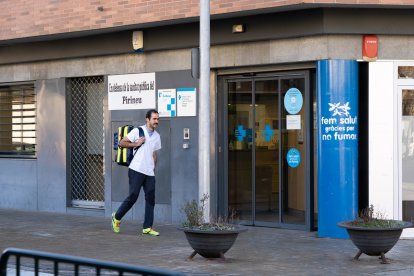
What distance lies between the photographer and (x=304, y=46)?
12414mm

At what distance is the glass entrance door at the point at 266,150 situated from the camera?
42.7 feet

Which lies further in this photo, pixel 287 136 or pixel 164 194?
pixel 164 194

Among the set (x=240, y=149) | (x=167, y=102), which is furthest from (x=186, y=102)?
(x=240, y=149)

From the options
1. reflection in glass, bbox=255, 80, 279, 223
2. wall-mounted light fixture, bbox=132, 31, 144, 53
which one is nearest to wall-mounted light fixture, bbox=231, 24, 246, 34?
reflection in glass, bbox=255, 80, 279, 223

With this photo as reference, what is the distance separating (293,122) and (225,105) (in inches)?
54.7

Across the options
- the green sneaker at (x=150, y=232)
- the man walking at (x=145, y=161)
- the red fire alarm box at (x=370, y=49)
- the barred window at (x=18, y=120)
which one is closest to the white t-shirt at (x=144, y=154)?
the man walking at (x=145, y=161)

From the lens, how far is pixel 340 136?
12.1 m

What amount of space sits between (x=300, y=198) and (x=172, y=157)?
2.56m

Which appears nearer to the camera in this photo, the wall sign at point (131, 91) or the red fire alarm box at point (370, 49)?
the red fire alarm box at point (370, 49)

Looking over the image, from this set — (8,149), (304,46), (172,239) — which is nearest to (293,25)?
(304,46)

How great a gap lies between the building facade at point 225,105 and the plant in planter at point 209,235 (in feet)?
9.45

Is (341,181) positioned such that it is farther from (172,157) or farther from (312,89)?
(172,157)

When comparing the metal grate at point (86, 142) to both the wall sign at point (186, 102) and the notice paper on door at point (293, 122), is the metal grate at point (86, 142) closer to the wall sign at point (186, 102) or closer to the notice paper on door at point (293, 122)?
the wall sign at point (186, 102)

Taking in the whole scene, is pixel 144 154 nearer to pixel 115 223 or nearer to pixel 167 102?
pixel 115 223
